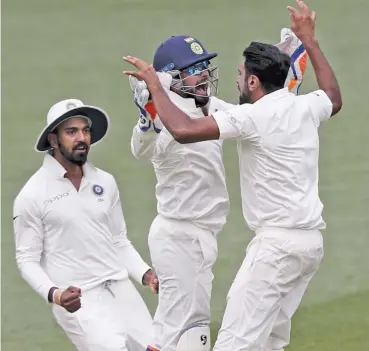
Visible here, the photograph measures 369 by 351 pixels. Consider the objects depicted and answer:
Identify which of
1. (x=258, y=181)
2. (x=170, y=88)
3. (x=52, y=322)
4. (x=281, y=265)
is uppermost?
(x=170, y=88)

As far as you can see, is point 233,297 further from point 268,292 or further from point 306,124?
point 306,124

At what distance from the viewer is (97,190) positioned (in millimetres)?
7051

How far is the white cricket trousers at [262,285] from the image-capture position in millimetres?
6320

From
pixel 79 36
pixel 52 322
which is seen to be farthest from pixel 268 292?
pixel 79 36

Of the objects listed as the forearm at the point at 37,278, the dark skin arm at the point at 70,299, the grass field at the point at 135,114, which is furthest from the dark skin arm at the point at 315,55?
the grass field at the point at 135,114

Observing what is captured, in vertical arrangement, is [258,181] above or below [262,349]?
above

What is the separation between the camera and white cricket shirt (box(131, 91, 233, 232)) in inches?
269

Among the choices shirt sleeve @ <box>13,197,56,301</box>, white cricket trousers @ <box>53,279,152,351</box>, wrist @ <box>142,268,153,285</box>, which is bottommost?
white cricket trousers @ <box>53,279,152,351</box>

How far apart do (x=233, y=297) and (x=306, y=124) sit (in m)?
0.98

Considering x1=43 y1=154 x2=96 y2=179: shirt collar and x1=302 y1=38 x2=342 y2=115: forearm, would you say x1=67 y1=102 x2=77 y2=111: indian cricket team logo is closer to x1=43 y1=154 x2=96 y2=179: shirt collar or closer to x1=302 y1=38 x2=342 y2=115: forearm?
x1=43 y1=154 x2=96 y2=179: shirt collar

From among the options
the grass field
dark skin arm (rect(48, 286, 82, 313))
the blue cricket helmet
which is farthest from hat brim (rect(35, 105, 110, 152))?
the grass field

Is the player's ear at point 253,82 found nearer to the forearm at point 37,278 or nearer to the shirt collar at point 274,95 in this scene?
the shirt collar at point 274,95

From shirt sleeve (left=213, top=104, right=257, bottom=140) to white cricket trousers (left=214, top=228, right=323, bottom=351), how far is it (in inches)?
20.2

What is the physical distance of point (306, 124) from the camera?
645 cm
